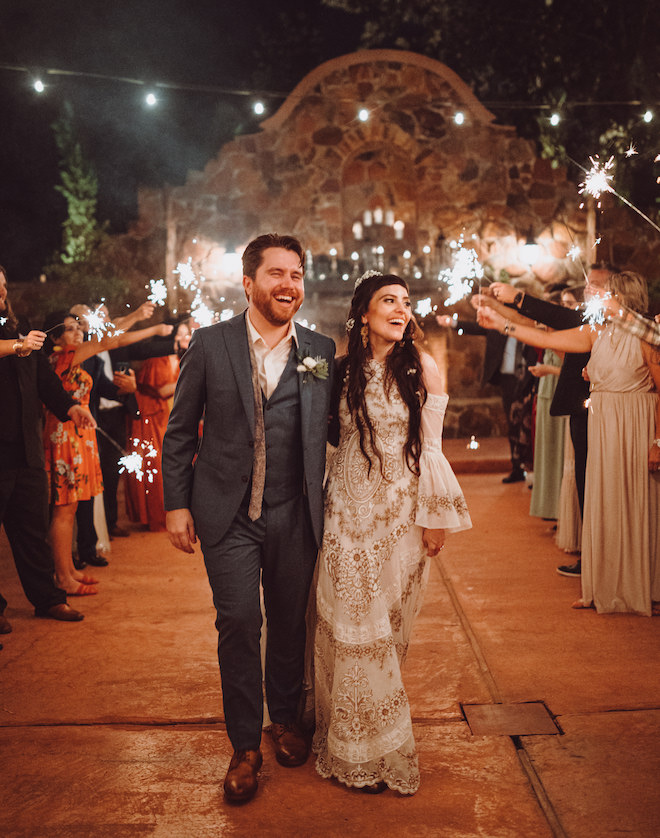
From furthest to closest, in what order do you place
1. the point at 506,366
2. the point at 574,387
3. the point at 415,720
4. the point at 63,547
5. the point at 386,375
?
the point at 506,366
the point at 574,387
the point at 63,547
the point at 415,720
the point at 386,375

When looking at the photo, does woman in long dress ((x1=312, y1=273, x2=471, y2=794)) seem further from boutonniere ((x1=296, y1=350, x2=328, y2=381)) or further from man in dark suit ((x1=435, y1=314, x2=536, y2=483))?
man in dark suit ((x1=435, y1=314, x2=536, y2=483))

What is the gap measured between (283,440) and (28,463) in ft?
7.24

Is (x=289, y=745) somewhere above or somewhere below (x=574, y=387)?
below

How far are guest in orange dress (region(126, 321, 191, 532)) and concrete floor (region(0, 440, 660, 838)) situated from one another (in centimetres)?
177

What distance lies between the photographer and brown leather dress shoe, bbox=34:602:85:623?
4.54 m

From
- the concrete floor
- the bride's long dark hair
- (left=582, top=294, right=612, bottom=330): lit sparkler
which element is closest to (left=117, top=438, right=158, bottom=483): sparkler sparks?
the concrete floor

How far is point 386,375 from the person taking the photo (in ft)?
9.41

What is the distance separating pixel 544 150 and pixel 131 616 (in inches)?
398

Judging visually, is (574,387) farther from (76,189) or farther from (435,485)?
(76,189)

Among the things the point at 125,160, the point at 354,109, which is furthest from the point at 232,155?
the point at 125,160

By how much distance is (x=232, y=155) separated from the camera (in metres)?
11.8

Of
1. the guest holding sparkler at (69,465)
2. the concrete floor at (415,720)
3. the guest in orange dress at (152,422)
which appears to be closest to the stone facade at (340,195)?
the guest in orange dress at (152,422)

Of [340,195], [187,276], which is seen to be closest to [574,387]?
[187,276]

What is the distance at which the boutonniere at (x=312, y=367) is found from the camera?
2.75 m
